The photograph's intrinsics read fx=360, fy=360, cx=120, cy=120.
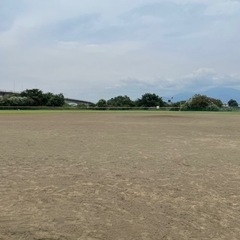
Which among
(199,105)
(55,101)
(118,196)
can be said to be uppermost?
(55,101)

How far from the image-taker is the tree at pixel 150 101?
87.9 meters

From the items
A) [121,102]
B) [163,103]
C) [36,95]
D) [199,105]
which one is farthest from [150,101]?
[36,95]

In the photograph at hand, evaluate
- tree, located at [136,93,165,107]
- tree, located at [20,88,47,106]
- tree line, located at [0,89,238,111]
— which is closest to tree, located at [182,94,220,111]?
tree line, located at [0,89,238,111]

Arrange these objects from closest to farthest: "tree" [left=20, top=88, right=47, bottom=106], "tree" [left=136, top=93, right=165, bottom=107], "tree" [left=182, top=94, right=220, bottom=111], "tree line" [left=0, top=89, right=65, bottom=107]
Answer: "tree" [left=182, top=94, right=220, bottom=111] → "tree line" [left=0, top=89, right=65, bottom=107] → "tree" [left=20, top=88, right=47, bottom=106] → "tree" [left=136, top=93, right=165, bottom=107]

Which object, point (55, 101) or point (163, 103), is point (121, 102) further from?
point (55, 101)

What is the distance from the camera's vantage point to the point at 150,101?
291 ft

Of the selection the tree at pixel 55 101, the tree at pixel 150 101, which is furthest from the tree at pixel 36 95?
the tree at pixel 150 101

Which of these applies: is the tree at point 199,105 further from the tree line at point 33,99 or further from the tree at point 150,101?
the tree line at point 33,99

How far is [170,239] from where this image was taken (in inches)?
151

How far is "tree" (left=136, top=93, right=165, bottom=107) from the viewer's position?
8794 cm

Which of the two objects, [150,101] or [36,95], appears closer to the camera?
[36,95]

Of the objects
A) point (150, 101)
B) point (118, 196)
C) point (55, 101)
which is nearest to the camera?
point (118, 196)

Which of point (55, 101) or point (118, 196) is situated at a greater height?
point (55, 101)

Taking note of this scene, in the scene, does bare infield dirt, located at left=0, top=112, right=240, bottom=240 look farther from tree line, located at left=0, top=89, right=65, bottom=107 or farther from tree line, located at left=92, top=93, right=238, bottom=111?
tree line, located at left=0, top=89, right=65, bottom=107
